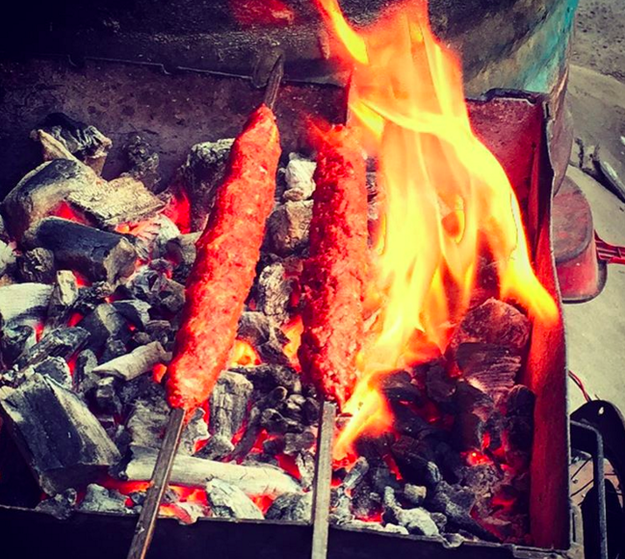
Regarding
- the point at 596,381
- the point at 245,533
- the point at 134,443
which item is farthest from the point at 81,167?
the point at 596,381

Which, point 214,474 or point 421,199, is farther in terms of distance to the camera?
point 421,199

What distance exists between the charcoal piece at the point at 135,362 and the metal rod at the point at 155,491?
0.63 meters

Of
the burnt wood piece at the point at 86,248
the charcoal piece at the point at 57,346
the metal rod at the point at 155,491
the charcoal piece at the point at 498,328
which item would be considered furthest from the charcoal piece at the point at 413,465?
the burnt wood piece at the point at 86,248

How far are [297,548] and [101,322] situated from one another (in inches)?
47.5

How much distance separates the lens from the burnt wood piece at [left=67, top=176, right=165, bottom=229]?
3.18 meters

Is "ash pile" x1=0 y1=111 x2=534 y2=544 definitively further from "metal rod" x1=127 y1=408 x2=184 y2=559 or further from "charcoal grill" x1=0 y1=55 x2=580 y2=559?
"metal rod" x1=127 y1=408 x2=184 y2=559

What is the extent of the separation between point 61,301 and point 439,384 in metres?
1.46

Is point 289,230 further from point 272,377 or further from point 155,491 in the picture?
point 155,491

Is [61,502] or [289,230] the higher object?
[289,230]

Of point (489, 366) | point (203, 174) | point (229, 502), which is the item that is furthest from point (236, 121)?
point (229, 502)

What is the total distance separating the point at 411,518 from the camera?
2.28 metres

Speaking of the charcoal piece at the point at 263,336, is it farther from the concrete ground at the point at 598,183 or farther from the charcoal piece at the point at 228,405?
the concrete ground at the point at 598,183

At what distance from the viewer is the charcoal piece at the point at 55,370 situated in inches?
99.2

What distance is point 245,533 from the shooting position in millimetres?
1958
